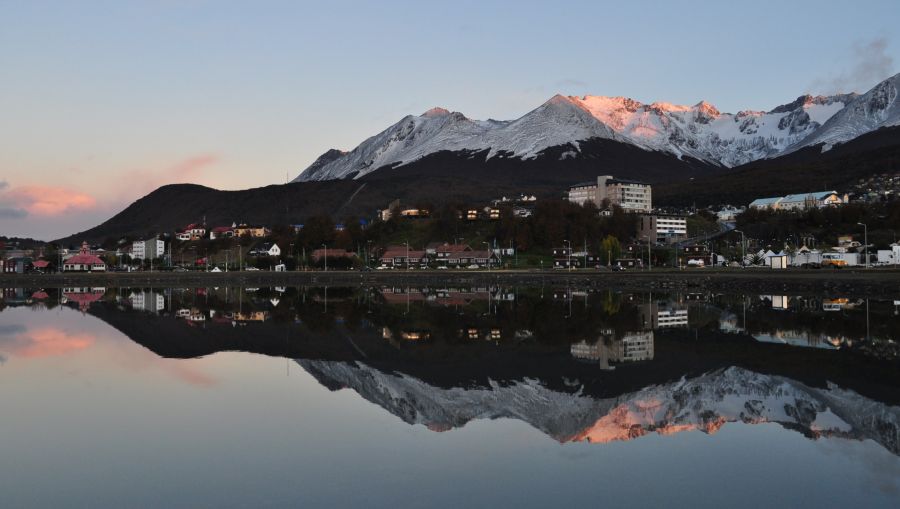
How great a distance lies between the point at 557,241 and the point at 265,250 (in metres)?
57.6

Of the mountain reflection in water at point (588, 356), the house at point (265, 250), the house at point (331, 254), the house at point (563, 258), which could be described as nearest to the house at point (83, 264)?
the house at point (265, 250)

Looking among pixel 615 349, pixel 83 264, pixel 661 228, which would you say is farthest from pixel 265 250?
pixel 615 349

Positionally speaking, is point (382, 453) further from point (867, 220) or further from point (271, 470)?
point (867, 220)

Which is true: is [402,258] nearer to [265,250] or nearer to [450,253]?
[450,253]

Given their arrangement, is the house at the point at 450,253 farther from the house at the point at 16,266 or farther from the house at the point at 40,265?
the house at the point at 16,266

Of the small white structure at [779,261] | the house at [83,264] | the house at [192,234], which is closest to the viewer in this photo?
the small white structure at [779,261]

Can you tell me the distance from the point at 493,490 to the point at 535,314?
28.5 metres

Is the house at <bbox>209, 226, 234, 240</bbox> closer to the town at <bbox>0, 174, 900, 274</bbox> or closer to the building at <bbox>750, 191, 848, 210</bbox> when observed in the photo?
the town at <bbox>0, 174, 900, 274</bbox>

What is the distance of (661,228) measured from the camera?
127500mm

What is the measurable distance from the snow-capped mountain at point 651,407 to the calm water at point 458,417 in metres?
0.08

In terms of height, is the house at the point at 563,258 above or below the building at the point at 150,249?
below

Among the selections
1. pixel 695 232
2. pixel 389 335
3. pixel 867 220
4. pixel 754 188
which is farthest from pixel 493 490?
pixel 754 188

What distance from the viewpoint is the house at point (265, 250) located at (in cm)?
13250

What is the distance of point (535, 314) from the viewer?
3809 centimetres
